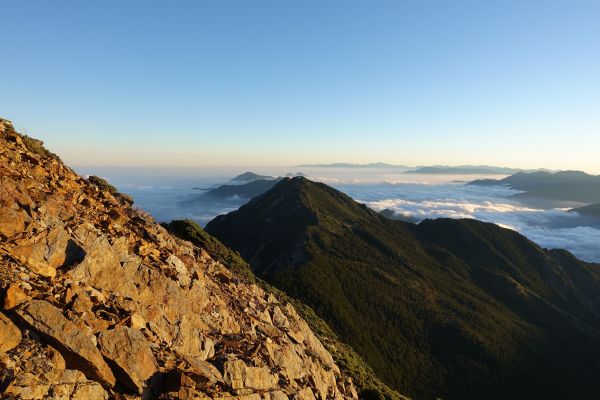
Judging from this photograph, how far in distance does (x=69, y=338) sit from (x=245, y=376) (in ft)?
28.1

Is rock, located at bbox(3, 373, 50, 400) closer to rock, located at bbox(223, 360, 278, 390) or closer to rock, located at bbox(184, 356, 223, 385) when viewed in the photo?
rock, located at bbox(184, 356, 223, 385)

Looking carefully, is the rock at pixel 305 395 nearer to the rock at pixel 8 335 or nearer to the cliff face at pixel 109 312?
the cliff face at pixel 109 312

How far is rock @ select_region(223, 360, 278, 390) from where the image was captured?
58.8 feet

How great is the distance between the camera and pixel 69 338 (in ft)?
44.1

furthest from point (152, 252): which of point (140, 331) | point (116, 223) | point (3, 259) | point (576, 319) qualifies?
point (576, 319)

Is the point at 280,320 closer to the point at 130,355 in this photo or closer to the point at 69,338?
the point at 130,355

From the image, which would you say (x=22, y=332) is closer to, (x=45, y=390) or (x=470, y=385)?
(x=45, y=390)

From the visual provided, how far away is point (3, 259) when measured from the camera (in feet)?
47.1

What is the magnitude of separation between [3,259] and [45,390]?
18.2 ft

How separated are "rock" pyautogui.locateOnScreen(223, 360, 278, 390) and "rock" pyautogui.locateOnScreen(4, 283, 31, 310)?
30.0 feet

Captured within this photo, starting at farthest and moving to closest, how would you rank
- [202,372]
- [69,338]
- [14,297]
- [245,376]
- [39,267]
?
[245,376] < [202,372] < [39,267] < [69,338] < [14,297]

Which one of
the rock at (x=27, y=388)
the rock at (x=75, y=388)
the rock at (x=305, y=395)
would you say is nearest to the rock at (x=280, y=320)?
the rock at (x=305, y=395)

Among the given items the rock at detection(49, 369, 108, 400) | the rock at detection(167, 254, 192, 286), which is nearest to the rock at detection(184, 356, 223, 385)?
the rock at detection(49, 369, 108, 400)

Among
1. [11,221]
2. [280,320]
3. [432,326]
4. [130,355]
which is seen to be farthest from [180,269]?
[432,326]
